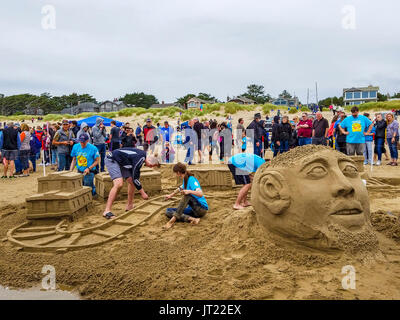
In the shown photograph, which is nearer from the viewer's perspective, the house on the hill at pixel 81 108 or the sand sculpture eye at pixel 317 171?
the sand sculpture eye at pixel 317 171

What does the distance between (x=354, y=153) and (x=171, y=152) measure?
242 inches

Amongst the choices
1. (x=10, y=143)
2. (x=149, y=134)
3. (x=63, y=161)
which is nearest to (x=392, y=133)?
(x=149, y=134)

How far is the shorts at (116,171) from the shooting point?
559 centimetres

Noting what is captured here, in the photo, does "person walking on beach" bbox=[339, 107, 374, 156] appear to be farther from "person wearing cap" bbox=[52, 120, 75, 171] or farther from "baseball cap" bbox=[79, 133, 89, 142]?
"person wearing cap" bbox=[52, 120, 75, 171]

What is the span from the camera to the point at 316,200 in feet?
10.8

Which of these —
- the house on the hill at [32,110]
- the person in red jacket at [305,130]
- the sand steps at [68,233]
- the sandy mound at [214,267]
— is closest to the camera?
the sandy mound at [214,267]

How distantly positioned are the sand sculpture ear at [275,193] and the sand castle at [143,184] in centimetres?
363

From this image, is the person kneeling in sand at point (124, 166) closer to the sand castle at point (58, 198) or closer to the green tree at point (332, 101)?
the sand castle at point (58, 198)

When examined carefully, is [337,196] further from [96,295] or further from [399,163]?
[399,163]

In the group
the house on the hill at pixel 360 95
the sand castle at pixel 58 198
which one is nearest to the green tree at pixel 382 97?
the house on the hill at pixel 360 95

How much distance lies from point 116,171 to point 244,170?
2.23 m

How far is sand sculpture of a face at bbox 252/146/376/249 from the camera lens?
3.28 metres

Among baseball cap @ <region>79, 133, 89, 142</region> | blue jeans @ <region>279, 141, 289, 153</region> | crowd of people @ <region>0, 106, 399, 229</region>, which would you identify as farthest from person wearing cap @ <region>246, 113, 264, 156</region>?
baseball cap @ <region>79, 133, 89, 142</region>
